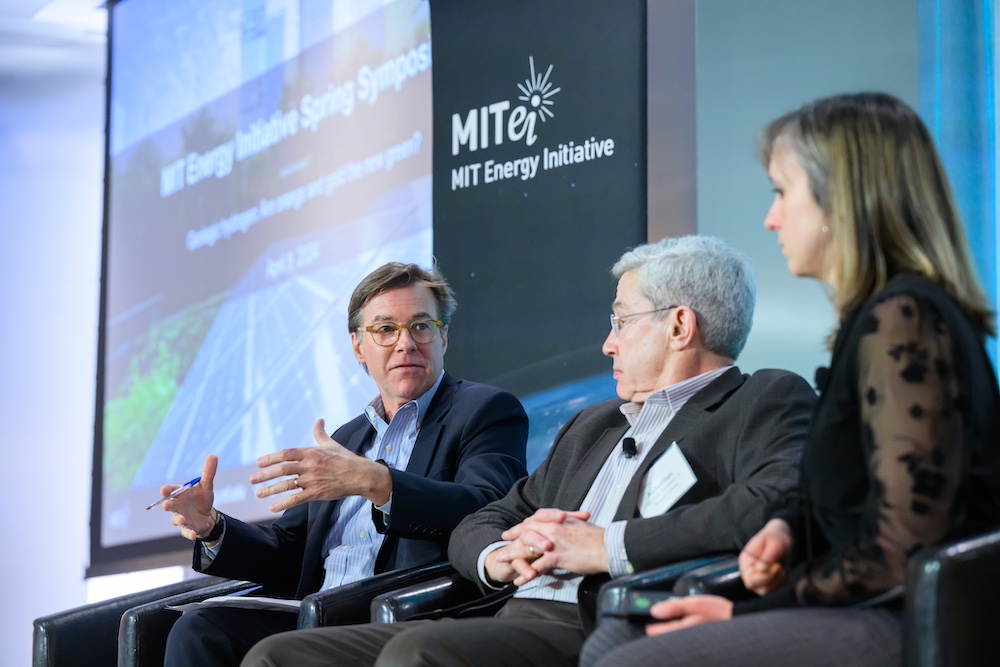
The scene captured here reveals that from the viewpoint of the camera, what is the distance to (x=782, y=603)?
1651 millimetres

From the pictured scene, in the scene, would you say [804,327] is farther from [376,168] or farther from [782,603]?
[376,168]

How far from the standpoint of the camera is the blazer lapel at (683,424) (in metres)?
2.33

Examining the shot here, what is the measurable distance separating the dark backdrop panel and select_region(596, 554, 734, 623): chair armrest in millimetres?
1558

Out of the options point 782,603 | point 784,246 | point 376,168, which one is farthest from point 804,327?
point 376,168

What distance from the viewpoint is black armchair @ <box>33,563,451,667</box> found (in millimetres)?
2638

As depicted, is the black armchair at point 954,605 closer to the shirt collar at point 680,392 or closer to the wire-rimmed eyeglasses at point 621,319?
the shirt collar at point 680,392

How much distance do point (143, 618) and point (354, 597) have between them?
0.62 m

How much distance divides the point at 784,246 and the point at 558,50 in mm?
2164

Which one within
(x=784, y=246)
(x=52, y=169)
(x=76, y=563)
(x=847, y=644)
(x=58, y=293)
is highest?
(x=52, y=169)

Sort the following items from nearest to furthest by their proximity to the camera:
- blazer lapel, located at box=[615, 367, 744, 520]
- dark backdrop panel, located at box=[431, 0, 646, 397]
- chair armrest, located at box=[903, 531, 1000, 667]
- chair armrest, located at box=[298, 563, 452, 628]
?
chair armrest, located at box=[903, 531, 1000, 667]
blazer lapel, located at box=[615, 367, 744, 520]
chair armrest, located at box=[298, 563, 452, 628]
dark backdrop panel, located at box=[431, 0, 646, 397]

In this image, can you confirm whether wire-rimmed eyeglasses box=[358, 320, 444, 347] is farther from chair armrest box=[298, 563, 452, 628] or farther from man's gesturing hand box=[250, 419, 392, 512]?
chair armrest box=[298, 563, 452, 628]

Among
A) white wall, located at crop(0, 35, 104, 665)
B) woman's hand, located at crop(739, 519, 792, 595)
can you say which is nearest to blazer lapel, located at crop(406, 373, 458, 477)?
woman's hand, located at crop(739, 519, 792, 595)

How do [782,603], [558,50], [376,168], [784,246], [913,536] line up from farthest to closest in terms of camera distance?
[376,168], [558,50], [784,246], [782,603], [913,536]

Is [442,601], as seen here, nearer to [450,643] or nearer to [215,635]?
[450,643]
